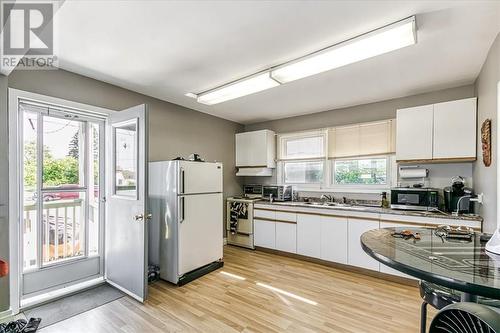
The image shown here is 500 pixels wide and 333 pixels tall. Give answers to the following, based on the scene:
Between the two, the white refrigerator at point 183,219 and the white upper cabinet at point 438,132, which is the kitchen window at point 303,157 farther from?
the white refrigerator at point 183,219

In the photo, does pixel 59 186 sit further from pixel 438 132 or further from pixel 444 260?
pixel 438 132

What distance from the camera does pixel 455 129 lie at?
2.96 m

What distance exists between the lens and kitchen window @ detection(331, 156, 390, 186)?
3809 millimetres

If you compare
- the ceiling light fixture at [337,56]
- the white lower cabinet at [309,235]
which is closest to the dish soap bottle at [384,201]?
the white lower cabinet at [309,235]

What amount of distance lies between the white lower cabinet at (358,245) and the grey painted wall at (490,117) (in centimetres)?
115

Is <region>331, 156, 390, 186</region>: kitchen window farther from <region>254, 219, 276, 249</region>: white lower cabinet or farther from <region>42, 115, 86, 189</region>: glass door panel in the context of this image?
<region>42, 115, 86, 189</region>: glass door panel

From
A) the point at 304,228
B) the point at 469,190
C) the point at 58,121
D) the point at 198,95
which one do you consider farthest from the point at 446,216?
the point at 58,121

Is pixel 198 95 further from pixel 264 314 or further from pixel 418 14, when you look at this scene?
pixel 264 314

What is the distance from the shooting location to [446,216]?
9.10 ft

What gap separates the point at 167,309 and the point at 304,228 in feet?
7.43

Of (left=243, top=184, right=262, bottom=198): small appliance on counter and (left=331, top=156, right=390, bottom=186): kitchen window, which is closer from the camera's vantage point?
(left=331, top=156, right=390, bottom=186): kitchen window

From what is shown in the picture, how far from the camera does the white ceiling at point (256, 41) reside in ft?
5.63

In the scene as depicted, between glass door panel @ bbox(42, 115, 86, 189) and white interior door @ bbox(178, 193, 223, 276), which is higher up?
glass door panel @ bbox(42, 115, 86, 189)

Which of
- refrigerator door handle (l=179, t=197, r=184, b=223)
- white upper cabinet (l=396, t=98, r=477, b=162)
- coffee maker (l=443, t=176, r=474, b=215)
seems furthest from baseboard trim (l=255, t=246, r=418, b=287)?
refrigerator door handle (l=179, t=197, r=184, b=223)
